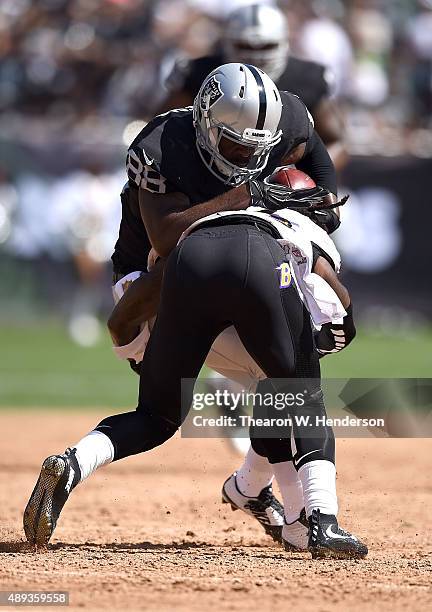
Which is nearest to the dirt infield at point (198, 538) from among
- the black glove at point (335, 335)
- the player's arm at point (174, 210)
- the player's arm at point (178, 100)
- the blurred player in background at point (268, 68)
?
the black glove at point (335, 335)

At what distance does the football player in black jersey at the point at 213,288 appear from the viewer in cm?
432

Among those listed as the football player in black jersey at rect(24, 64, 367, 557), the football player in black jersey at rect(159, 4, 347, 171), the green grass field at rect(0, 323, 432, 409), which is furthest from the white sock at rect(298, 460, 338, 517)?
the green grass field at rect(0, 323, 432, 409)

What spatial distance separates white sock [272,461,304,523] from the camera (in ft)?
16.3

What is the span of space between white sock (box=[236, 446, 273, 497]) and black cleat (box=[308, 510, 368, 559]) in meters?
0.98

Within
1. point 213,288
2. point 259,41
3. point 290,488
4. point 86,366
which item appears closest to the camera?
point 213,288


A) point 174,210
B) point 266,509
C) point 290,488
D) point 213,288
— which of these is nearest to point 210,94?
point 174,210

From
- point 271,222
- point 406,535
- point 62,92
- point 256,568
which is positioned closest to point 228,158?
point 271,222

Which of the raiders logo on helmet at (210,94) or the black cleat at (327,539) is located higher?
the raiders logo on helmet at (210,94)

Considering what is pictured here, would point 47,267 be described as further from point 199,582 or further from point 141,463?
point 199,582

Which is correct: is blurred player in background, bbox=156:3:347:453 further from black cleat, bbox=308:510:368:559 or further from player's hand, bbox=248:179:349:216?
black cleat, bbox=308:510:368:559

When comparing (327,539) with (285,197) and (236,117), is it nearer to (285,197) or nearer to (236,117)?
(285,197)

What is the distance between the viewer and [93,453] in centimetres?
449

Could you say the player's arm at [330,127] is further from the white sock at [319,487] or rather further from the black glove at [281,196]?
the white sock at [319,487]

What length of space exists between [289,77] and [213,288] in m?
2.98
